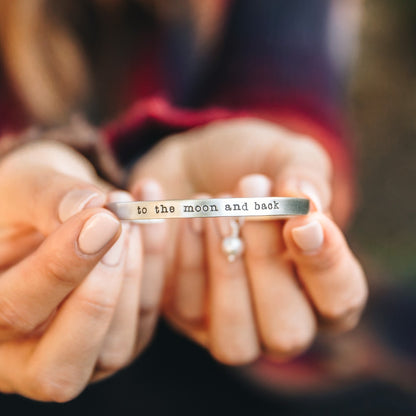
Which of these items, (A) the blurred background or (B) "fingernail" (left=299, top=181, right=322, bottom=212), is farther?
(A) the blurred background

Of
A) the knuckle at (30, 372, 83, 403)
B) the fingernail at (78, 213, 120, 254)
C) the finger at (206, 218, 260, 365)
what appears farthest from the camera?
the finger at (206, 218, 260, 365)

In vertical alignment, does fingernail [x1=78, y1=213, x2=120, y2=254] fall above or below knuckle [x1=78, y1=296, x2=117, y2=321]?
above

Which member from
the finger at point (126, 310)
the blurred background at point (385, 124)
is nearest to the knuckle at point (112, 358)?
the finger at point (126, 310)

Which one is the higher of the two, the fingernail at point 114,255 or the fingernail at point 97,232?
the fingernail at point 114,255

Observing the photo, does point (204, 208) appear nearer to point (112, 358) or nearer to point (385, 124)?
point (112, 358)

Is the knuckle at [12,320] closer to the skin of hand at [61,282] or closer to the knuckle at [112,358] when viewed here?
the skin of hand at [61,282]

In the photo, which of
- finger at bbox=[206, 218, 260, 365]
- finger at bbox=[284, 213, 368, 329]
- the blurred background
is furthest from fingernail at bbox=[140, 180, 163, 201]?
the blurred background

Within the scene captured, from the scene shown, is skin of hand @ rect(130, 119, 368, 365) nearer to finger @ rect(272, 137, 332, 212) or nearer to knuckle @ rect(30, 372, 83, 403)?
finger @ rect(272, 137, 332, 212)
